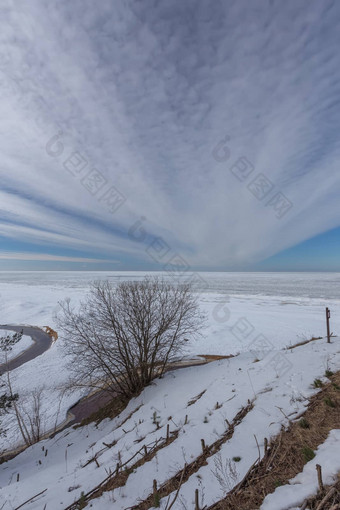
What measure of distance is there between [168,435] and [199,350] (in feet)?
43.0

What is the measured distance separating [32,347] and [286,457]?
27681mm

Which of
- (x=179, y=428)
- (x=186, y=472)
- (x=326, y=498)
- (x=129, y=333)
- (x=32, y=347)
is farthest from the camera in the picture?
(x=32, y=347)

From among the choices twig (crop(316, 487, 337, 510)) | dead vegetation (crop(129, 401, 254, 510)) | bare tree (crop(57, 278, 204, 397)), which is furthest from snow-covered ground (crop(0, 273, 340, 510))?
bare tree (crop(57, 278, 204, 397))

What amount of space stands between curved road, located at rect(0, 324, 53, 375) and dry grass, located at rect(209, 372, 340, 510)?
20.0 metres

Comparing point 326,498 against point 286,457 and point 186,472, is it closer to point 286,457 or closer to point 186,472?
point 286,457

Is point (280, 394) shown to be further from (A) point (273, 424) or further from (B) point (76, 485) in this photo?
(B) point (76, 485)

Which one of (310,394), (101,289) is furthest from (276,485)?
(101,289)

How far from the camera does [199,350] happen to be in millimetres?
17844

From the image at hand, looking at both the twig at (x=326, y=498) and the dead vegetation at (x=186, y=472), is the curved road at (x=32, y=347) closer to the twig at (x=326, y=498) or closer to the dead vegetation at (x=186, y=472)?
the dead vegetation at (x=186, y=472)

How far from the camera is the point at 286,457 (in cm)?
308

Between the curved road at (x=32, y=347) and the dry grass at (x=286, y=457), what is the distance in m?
20.0

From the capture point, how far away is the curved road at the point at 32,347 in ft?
65.6

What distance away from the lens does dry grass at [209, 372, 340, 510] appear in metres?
2.65

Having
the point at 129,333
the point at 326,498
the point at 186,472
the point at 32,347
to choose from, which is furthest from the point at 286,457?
the point at 32,347
